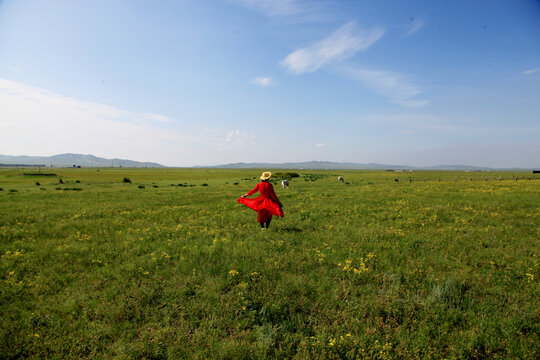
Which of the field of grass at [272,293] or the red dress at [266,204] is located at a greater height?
the red dress at [266,204]

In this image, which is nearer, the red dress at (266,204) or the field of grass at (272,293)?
the field of grass at (272,293)

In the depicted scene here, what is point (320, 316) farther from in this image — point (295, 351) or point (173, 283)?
point (173, 283)

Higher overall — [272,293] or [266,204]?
[266,204]

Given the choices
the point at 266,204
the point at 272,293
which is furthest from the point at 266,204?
the point at 272,293

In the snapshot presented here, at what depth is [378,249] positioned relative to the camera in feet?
29.5

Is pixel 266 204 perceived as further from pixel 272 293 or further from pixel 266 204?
pixel 272 293

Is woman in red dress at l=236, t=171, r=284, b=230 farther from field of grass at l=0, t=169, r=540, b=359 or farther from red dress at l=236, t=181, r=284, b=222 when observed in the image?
field of grass at l=0, t=169, r=540, b=359

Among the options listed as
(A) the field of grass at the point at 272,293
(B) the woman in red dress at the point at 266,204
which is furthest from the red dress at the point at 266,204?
(A) the field of grass at the point at 272,293

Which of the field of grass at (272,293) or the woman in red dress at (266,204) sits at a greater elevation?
the woman in red dress at (266,204)

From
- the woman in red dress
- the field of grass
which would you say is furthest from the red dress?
the field of grass

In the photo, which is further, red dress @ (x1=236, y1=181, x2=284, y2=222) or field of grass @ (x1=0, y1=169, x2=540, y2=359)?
red dress @ (x1=236, y1=181, x2=284, y2=222)

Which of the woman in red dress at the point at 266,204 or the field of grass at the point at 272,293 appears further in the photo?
the woman in red dress at the point at 266,204

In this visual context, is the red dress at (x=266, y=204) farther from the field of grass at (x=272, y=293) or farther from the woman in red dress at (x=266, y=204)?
the field of grass at (x=272, y=293)

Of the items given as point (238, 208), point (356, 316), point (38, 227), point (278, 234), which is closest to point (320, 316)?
point (356, 316)
